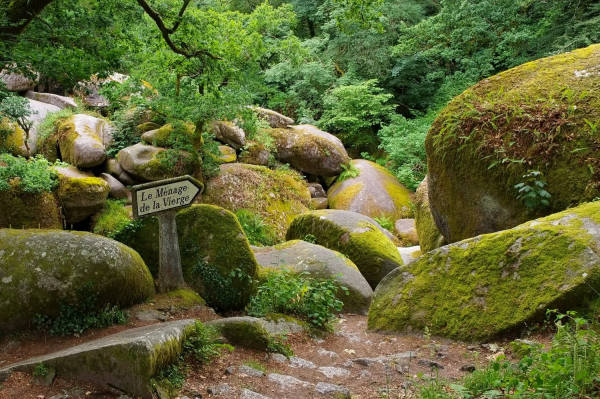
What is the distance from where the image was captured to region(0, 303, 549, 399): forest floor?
128 inches

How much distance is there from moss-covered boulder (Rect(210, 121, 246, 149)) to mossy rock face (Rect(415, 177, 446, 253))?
7.12m

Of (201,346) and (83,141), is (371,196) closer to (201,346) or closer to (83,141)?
(83,141)

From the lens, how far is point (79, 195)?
1178 cm

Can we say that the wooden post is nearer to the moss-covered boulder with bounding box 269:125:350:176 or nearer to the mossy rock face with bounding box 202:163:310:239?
the mossy rock face with bounding box 202:163:310:239

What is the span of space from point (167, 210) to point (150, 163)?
28.1ft

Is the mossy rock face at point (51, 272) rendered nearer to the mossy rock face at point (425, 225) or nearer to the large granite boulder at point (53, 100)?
the mossy rock face at point (425, 225)

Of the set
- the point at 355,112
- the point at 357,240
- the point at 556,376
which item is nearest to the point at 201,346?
the point at 556,376

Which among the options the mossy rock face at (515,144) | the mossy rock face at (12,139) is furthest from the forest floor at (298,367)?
the mossy rock face at (12,139)

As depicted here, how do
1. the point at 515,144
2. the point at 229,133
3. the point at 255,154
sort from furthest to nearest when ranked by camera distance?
the point at 255,154, the point at 229,133, the point at 515,144

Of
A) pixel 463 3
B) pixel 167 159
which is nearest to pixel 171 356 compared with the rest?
pixel 167 159

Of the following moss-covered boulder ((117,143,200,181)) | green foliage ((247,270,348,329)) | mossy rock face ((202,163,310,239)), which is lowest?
mossy rock face ((202,163,310,239))

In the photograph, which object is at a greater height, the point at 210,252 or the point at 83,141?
the point at 83,141

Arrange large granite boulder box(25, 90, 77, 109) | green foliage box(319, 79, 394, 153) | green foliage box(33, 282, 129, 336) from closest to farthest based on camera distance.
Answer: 1. green foliage box(33, 282, 129, 336)
2. large granite boulder box(25, 90, 77, 109)
3. green foliage box(319, 79, 394, 153)

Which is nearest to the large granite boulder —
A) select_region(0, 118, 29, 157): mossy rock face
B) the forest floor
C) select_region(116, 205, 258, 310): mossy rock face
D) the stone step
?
select_region(0, 118, 29, 157): mossy rock face
